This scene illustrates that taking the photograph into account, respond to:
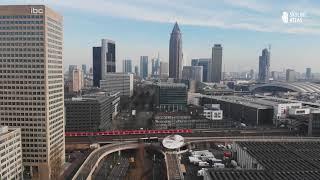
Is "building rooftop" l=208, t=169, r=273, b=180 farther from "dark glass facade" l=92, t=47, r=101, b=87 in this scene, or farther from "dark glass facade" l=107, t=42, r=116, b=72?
"dark glass facade" l=107, t=42, r=116, b=72

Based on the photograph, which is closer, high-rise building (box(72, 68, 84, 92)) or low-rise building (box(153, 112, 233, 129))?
low-rise building (box(153, 112, 233, 129))

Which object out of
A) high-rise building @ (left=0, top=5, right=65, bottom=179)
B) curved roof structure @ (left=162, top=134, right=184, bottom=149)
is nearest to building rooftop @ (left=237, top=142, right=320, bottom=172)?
curved roof structure @ (left=162, top=134, right=184, bottom=149)

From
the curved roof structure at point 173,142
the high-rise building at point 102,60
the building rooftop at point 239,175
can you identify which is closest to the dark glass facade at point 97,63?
the high-rise building at point 102,60

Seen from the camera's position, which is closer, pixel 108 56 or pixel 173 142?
pixel 173 142

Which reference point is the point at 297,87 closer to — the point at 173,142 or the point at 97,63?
the point at 97,63

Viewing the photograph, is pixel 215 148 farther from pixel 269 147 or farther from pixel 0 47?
pixel 0 47

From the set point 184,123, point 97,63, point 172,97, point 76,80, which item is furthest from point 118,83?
point 184,123

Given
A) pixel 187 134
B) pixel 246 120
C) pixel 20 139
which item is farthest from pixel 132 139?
pixel 246 120
